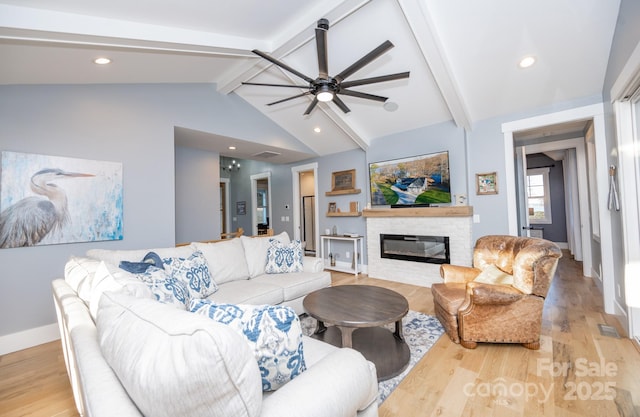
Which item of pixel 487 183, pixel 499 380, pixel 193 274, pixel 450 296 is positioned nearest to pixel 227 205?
pixel 193 274

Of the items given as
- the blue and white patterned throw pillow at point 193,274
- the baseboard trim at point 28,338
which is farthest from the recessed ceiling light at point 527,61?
the baseboard trim at point 28,338

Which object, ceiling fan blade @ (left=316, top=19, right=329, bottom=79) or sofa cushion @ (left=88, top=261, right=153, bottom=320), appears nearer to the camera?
sofa cushion @ (left=88, top=261, right=153, bottom=320)

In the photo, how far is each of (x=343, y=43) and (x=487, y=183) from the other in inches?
109

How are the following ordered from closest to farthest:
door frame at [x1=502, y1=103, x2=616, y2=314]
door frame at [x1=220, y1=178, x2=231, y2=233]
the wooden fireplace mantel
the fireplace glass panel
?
door frame at [x1=502, y1=103, x2=616, y2=314] → the wooden fireplace mantel → the fireplace glass panel → door frame at [x1=220, y1=178, x2=231, y2=233]

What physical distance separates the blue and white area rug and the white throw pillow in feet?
2.18

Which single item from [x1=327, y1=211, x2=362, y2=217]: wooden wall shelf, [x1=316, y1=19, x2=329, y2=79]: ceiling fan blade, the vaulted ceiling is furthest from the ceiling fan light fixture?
[x1=327, y1=211, x2=362, y2=217]: wooden wall shelf

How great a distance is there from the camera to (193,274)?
2.52 m

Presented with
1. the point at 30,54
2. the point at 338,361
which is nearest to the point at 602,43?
the point at 338,361

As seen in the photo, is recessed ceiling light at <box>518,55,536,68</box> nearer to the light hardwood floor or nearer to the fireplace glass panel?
the fireplace glass panel

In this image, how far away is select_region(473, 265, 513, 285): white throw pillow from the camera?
8.72ft

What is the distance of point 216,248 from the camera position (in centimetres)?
315

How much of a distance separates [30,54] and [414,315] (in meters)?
4.45

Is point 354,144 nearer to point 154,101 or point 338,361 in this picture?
point 154,101

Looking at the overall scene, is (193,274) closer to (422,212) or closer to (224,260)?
(224,260)
